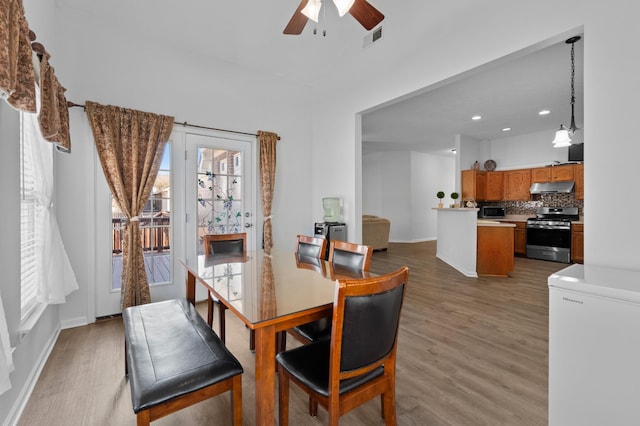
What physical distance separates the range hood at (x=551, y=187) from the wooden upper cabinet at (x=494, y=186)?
2.21ft

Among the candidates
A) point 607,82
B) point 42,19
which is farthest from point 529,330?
point 42,19

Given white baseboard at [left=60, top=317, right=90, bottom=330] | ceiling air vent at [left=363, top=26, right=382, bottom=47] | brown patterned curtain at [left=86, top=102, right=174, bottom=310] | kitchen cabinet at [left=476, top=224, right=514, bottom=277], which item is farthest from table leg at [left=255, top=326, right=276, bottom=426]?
kitchen cabinet at [left=476, top=224, right=514, bottom=277]

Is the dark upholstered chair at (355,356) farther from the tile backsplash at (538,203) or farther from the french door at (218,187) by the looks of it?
the tile backsplash at (538,203)

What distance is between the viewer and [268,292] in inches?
57.6

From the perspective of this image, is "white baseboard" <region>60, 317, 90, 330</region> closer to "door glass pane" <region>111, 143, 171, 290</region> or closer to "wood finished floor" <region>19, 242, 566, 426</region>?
"wood finished floor" <region>19, 242, 566, 426</region>

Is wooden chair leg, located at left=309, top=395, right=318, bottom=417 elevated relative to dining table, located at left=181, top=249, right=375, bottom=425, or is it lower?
lower

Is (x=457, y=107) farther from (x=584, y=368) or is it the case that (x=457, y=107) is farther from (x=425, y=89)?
(x=584, y=368)

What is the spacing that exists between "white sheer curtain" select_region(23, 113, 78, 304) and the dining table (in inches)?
40.8

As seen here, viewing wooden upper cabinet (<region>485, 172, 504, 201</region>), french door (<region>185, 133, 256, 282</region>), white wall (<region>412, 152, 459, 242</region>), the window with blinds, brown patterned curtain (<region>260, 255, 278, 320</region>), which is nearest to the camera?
brown patterned curtain (<region>260, 255, 278, 320</region>)

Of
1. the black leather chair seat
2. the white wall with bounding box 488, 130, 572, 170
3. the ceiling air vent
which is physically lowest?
the black leather chair seat

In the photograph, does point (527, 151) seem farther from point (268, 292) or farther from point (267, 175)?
point (268, 292)

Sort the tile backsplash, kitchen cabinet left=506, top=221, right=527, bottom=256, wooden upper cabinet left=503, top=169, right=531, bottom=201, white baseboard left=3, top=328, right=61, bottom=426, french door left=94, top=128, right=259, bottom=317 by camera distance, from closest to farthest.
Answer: white baseboard left=3, top=328, right=61, bottom=426
french door left=94, top=128, right=259, bottom=317
the tile backsplash
kitchen cabinet left=506, top=221, right=527, bottom=256
wooden upper cabinet left=503, top=169, right=531, bottom=201

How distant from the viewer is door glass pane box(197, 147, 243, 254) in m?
3.73

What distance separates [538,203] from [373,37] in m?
5.91
